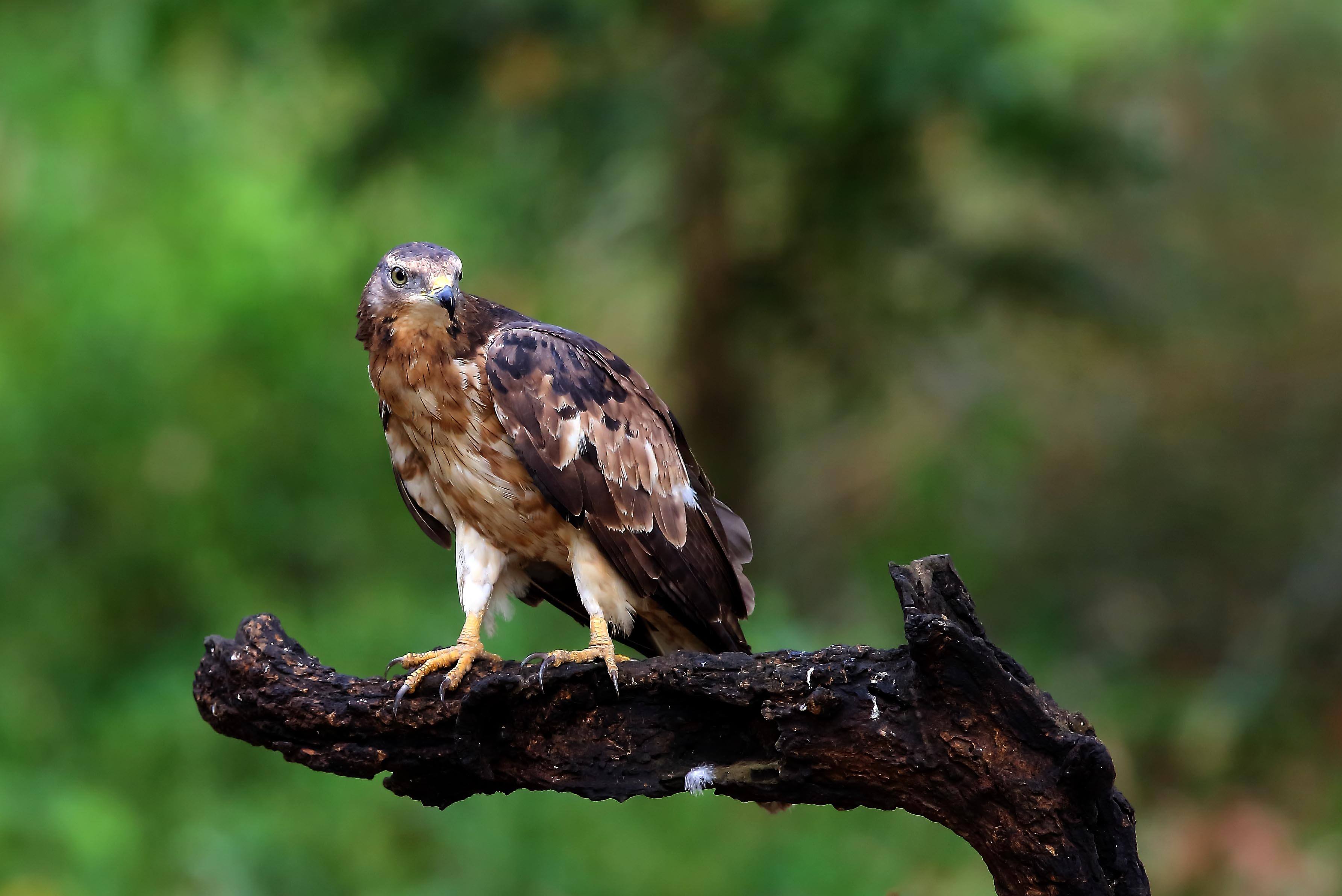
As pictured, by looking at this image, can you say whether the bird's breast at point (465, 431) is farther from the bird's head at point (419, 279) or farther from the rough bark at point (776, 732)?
the rough bark at point (776, 732)

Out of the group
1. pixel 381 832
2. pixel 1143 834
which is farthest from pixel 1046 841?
pixel 1143 834

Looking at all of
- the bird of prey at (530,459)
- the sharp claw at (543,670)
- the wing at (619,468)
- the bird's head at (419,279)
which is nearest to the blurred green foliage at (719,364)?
the wing at (619,468)

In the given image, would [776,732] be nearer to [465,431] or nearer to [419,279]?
[465,431]

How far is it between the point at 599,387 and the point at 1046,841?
5.82 ft

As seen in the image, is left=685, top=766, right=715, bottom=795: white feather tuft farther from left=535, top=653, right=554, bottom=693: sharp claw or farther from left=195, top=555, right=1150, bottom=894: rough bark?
left=535, top=653, right=554, bottom=693: sharp claw

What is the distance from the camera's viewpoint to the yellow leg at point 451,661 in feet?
10.8

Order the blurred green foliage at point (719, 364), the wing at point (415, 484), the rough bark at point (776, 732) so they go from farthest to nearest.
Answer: the blurred green foliage at point (719, 364) → the wing at point (415, 484) → the rough bark at point (776, 732)

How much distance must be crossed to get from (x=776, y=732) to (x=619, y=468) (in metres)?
1.03

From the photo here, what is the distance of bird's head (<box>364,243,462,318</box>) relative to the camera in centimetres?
342

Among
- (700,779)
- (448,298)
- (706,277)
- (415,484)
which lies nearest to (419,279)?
(448,298)

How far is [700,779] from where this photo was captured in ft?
9.51

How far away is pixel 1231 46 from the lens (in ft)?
28.4

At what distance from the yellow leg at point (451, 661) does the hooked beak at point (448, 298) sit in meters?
0.91

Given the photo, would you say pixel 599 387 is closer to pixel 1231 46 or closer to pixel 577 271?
pixel 577 271
